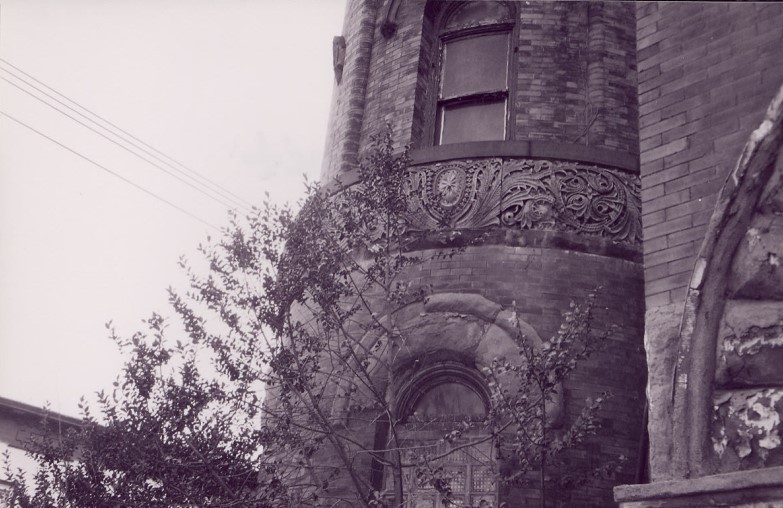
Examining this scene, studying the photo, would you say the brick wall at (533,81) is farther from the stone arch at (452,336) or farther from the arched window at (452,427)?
the arched window at (452,427)

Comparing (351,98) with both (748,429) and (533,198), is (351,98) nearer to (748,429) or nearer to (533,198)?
(533,198)

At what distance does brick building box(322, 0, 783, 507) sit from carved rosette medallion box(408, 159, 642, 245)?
0.01 metres

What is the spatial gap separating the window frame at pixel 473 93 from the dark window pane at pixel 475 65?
0.05 meters

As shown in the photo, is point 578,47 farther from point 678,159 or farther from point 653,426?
point 653,426

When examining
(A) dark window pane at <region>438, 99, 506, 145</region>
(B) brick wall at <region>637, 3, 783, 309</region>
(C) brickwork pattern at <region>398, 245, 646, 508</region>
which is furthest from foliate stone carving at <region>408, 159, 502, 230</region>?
(B) brick wall at <region>637, 3, 783, 309</region>

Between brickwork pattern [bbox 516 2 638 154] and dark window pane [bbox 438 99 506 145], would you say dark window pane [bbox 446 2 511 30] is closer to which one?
brickwork pattern [bbox 516 2 638 154]

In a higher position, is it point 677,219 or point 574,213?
point 574,213

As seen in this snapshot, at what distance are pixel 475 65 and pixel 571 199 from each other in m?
2.31

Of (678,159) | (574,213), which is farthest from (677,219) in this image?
(574,213)

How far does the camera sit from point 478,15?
9.30m

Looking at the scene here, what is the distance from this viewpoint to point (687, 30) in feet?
15.6

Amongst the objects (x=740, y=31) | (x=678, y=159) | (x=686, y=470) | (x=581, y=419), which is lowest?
(x=686, y=470)

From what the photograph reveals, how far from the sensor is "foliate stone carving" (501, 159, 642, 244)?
24.5 feet

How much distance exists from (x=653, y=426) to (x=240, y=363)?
3.34m
